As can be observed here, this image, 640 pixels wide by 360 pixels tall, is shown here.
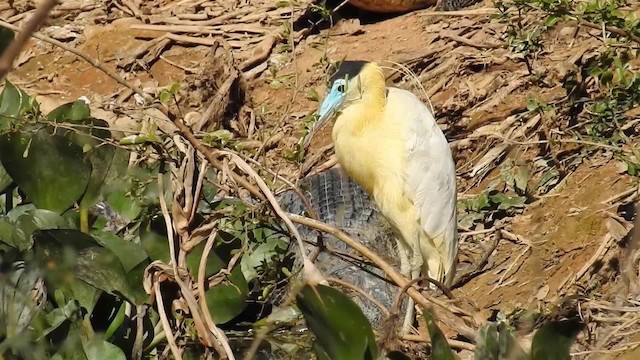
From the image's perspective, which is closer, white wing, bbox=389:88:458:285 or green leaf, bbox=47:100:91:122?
green leaf, bbox=47:100:91:122

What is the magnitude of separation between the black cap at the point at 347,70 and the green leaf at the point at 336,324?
2.38 metres

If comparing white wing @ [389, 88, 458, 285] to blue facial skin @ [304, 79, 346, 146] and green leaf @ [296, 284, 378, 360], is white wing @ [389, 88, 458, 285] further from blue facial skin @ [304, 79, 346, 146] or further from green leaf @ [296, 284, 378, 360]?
green leaf @ [296, 284, 378, 360]

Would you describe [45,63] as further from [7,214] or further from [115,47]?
[7,214]

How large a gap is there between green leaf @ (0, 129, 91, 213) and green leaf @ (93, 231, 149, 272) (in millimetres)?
143

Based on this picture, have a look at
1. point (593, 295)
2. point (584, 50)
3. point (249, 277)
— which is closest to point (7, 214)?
point (249, 277)

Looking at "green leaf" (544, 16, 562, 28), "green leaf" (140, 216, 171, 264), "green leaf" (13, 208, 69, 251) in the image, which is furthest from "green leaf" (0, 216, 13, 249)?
"green leaf" (544, 16, 562, 28)

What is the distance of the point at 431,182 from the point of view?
13.6 feet

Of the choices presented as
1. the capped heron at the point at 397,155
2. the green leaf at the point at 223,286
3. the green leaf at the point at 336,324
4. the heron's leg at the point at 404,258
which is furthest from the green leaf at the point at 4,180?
the heron's leg at the point at 404,258

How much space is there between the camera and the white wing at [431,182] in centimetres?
408

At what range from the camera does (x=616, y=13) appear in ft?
13.7

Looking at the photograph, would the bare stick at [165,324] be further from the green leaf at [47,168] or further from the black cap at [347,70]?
the black cap at [347,70]

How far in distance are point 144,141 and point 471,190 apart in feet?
9.86

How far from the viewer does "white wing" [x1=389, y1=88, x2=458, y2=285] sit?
13.4ft

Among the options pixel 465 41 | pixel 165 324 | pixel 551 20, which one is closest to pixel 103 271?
pixel 165 324
